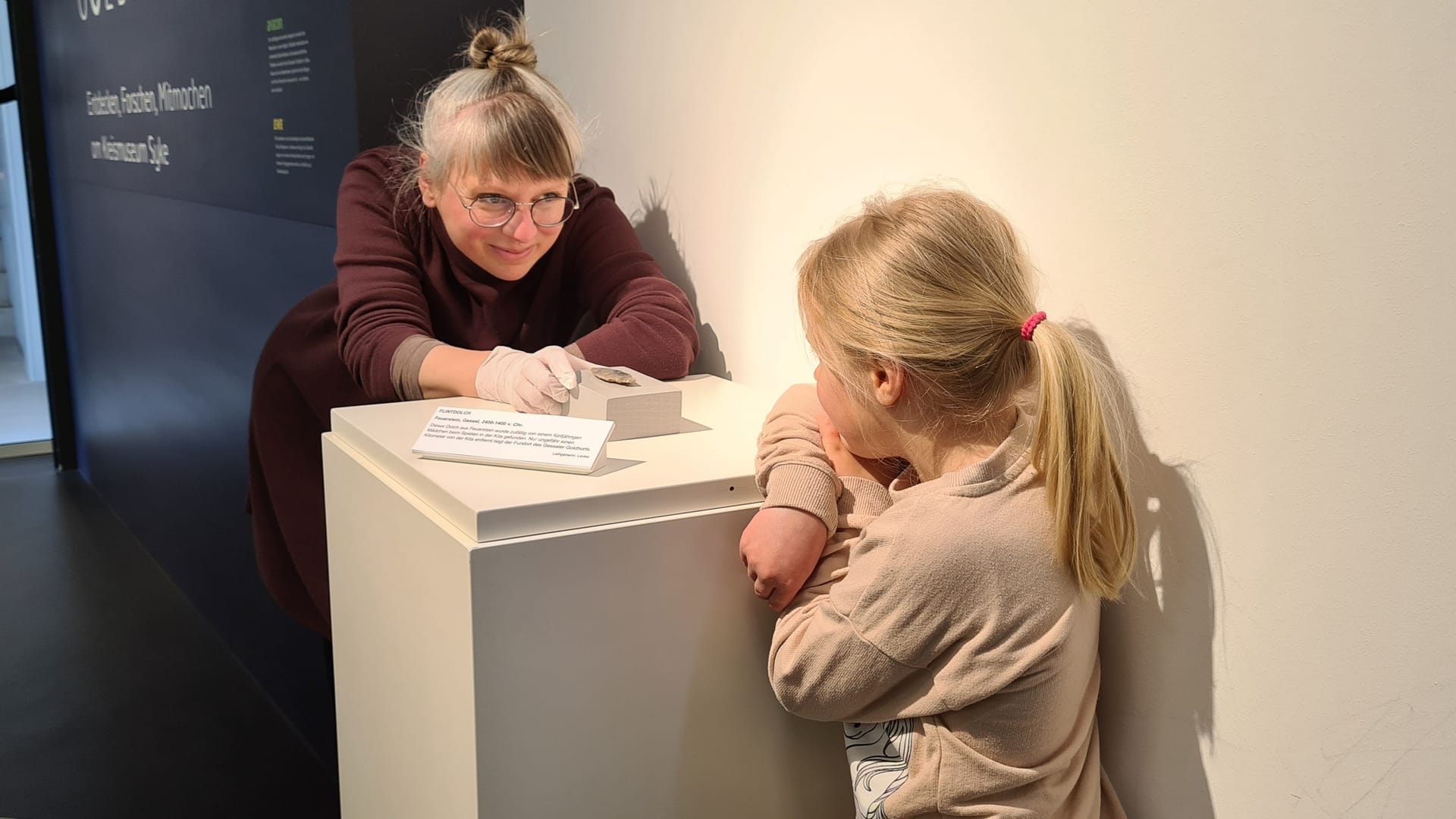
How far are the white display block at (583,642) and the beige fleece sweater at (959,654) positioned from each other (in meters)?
0.14

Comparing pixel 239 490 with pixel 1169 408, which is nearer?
pixel 1169 408

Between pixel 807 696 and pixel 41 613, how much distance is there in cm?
323

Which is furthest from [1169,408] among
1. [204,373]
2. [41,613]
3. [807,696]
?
[41,613]

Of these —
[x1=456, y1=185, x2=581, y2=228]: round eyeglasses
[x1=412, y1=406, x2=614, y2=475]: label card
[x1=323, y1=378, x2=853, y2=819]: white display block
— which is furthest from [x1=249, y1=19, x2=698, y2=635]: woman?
[x1=323, y1=378, x2=853, y2=819]: white display block

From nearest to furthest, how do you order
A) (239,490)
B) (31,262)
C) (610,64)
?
(610,64)
(239,490)
(31,262)

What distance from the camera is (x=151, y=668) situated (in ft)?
10.4

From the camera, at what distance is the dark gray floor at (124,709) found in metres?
2.52

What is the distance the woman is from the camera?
1.66m

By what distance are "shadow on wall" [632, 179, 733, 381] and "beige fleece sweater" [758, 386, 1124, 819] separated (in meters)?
0.82

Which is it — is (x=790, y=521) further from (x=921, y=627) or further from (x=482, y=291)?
(x=482, y=291)

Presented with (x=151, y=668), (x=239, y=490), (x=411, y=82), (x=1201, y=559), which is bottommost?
(x=151, y=668)

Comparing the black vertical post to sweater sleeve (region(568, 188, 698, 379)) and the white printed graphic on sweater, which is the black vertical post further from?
the white printed graphic on sweater

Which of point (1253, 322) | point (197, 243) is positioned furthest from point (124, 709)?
point (1253, 322)

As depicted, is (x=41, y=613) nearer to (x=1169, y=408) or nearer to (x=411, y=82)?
(x=411, y=82)
